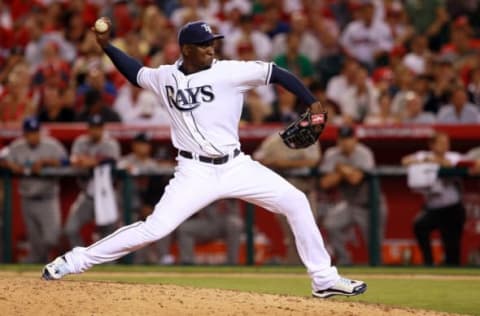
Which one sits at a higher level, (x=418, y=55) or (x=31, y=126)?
(x=418, y=55)

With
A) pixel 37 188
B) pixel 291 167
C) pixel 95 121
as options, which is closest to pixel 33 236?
pixel 37 188

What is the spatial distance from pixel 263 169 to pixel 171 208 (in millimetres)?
679

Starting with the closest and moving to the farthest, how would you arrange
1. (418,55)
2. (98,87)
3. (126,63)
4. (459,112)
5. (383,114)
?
(126,63) < (459,112) < (383,114) < (98,87) < (418,55)

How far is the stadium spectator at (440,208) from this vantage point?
1207 cm

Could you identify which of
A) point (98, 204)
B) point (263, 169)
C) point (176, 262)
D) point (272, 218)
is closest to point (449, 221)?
point (272, 218)

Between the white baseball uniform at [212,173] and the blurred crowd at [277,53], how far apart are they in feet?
18.1

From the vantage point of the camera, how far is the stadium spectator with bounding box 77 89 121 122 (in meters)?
13.5

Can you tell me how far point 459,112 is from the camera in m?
12.9

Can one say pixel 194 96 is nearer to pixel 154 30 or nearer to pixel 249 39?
pixel 249 39

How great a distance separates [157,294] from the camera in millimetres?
7328

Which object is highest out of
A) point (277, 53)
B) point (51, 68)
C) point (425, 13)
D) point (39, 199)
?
point (425, 13)

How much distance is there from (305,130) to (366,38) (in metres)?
7.64

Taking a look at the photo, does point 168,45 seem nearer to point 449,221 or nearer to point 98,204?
point 98,204

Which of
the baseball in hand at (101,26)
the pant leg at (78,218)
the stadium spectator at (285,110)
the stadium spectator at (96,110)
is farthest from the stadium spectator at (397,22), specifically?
the baseball in hand at (101,26)
